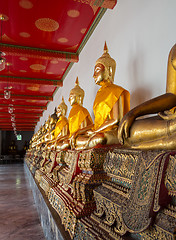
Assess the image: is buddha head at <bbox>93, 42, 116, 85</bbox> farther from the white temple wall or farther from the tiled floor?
the tiled floor

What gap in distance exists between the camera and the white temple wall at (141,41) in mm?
1709

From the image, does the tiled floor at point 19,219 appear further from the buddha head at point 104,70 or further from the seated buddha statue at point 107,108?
the buddha head at point 104,70

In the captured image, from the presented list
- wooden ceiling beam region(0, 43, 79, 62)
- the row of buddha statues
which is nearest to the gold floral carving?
wooden ceiling beam region(0, 43, 79, 62)

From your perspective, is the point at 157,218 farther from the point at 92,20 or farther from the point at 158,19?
the point at 92,20

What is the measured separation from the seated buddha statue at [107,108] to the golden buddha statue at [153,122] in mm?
519

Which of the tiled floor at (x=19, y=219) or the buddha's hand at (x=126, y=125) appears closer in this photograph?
the buddha's hand at (x=126, y=125)

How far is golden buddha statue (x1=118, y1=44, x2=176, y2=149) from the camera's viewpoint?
0.96 meters

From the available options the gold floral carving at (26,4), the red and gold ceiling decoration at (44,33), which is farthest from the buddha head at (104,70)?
the gold floral carving at (26,4)

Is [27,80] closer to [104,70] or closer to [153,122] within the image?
[104,70]

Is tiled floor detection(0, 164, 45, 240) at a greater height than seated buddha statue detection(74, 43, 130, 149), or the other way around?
seated buddha statue detection(74, 43, 130, 149)

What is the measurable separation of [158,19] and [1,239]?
240cm

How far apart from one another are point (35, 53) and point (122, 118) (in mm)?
3449

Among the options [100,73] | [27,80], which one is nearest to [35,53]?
[27,80]

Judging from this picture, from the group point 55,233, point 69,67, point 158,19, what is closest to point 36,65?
point 69,67
